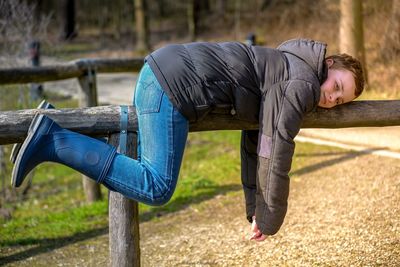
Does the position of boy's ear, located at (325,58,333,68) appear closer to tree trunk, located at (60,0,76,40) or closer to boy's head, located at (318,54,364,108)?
boy's head, located at (318,54,364,108)

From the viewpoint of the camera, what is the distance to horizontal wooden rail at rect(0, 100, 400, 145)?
2.98 metres

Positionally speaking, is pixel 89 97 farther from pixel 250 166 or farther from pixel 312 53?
pixel 312 53

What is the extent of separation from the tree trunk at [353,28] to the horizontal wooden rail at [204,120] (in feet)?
20.7

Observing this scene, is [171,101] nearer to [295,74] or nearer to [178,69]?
[178,69]

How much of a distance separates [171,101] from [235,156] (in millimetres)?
4383

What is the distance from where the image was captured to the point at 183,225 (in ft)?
16.7

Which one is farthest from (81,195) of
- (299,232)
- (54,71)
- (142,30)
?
(142,30)

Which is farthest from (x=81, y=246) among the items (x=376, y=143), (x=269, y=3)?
(x=269, y=3)

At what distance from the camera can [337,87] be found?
3.10 m

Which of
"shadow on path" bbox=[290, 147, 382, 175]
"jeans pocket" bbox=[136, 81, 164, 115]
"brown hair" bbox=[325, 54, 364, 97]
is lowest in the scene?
"shadow on path" bbox=[290, 147, 382, 175]

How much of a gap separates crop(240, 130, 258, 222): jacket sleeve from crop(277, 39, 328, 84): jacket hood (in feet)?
1.67

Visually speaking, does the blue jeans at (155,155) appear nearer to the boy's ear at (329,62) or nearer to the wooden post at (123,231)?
the wooden post at (123,231)

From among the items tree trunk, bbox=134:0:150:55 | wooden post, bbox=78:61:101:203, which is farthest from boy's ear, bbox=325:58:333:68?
tree trunk, bbox=134:0:150:55

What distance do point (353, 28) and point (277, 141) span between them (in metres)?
7.24
